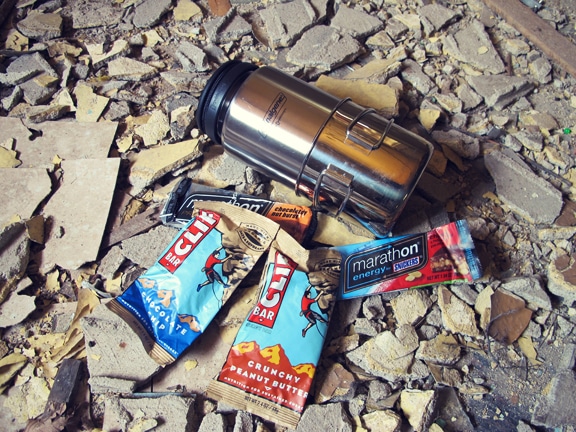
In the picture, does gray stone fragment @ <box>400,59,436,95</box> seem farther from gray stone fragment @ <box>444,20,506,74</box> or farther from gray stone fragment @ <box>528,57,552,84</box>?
gray stone fragment @ <box>528,57,552,84</box>

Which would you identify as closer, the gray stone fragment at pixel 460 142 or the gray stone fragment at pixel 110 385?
the gray stone fragment at pixel 110 385

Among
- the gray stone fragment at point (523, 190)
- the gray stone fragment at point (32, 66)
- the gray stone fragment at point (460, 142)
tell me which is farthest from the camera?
the gray stone fragment at point (32, 66)

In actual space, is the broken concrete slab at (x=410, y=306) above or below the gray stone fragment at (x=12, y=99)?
above

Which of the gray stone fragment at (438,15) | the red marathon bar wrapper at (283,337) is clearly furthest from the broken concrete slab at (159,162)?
the gray stone fragment at (438,15)

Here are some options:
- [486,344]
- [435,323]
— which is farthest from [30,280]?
[486,344]

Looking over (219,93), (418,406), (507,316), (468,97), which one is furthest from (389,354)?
(468,97)

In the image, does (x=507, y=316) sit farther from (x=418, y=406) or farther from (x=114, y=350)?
(x=114, y=350)

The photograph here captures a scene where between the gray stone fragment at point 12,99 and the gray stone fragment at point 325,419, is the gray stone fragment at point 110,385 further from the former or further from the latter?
the gray stone fragment at point 12,99

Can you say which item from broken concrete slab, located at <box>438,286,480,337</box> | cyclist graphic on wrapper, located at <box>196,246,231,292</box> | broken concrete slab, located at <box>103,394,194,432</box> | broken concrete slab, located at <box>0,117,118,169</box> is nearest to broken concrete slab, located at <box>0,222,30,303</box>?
broken concrete slab, located at <box>0,117,118,169</box>
